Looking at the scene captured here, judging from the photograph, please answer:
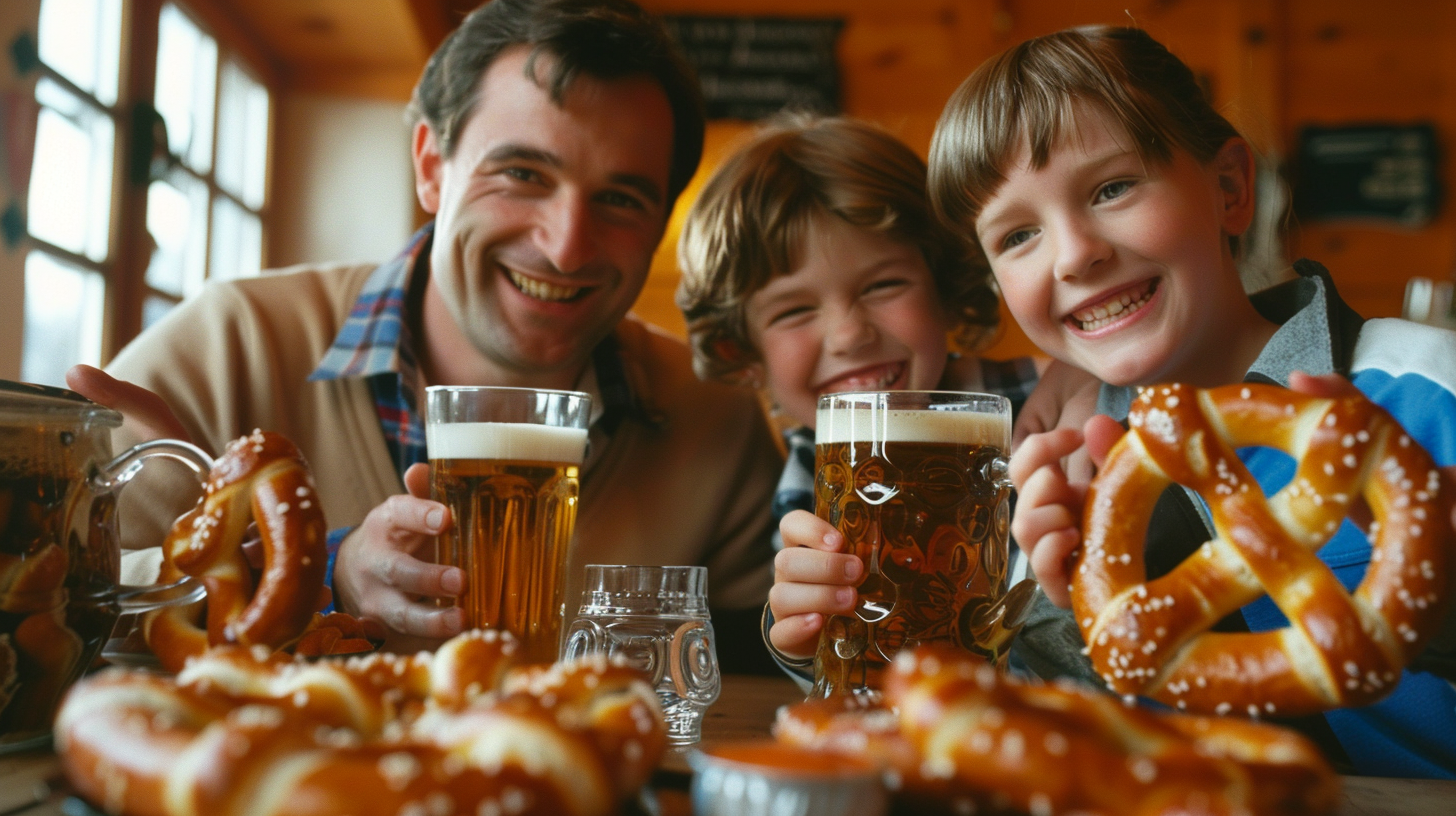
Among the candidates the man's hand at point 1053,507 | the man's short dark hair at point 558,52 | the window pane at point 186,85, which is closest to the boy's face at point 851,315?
the man's short dark hair at point 558,52

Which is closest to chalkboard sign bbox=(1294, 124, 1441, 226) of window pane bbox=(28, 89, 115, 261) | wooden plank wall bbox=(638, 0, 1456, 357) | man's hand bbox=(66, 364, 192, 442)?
wooden plank wall bbox=(638, 0, 1456, 357)

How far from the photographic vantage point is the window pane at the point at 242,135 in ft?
11.0

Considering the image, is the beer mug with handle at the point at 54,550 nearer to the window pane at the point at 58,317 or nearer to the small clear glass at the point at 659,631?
the small clear glass at the point at 659,631

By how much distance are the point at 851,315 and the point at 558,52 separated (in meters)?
0.71

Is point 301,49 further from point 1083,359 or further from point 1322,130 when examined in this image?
point 1322,130

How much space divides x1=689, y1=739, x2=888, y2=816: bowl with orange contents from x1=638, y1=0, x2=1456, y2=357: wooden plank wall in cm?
411

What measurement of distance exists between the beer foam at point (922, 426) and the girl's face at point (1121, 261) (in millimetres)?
351

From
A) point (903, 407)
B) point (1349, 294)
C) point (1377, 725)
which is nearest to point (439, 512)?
point (903, 407)

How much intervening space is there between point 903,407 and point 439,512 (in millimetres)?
504

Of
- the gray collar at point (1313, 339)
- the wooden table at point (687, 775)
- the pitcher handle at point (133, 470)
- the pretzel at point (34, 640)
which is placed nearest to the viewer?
the wooden table at point (687, 775)

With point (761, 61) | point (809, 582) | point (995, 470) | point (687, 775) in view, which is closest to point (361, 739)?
point (687, 775)

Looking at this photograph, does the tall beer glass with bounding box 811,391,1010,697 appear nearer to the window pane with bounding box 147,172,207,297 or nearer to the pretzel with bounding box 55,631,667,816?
the pretzel with bounding box 55,631,667,816

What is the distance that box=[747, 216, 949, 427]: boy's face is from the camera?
71.0 inches

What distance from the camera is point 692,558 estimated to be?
2.08m
